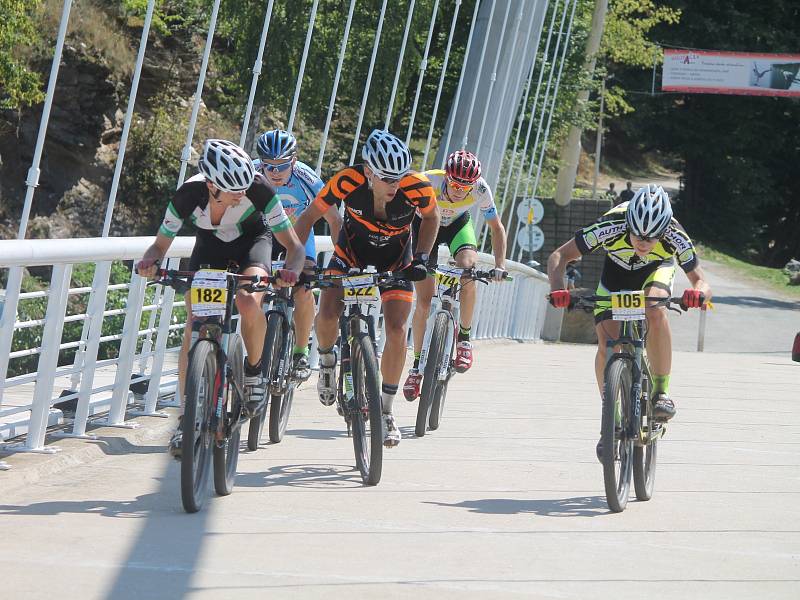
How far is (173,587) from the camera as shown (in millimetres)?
5023

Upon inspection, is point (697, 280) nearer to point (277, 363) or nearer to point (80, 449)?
point (277, 363)

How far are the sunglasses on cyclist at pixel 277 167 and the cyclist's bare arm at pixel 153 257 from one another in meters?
1.76

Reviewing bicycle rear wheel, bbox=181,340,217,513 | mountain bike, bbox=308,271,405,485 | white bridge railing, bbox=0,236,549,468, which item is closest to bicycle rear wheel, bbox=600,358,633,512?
mountain bike, bbox=308,271,405,485

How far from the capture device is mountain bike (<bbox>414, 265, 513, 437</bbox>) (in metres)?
9.58

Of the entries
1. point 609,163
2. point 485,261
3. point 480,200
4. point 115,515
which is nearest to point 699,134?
point 609,163

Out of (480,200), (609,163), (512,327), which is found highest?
(609,163)

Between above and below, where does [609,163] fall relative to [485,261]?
above

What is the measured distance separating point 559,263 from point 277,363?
1659 mm

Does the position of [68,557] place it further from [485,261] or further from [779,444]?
[485,261]

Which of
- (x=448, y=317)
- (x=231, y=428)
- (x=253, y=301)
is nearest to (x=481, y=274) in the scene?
(x=448, y=317)

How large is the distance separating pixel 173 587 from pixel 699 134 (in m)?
55.2

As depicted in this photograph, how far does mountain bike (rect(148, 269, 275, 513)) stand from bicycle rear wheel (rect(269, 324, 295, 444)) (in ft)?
4.27

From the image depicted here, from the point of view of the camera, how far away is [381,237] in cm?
825

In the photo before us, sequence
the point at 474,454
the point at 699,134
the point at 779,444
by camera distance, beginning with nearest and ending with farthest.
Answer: the point at 474,454
the point at 779,444
the point at 699,134
